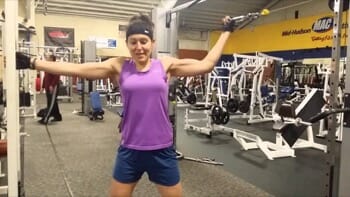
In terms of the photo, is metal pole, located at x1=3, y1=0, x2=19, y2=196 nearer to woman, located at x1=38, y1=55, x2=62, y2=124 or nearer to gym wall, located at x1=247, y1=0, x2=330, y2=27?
woman, located at x1=38, y1=55, x2=62, y2=124

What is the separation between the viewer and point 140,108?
1.62 meters

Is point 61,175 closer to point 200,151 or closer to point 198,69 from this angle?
point 200,151

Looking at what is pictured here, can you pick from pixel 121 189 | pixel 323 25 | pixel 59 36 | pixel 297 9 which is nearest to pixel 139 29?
pixel 121 189

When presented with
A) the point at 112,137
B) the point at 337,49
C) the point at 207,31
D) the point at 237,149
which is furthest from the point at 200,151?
the point at 207,31

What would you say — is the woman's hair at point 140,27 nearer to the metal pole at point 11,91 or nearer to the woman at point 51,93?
the metal pole at point 11,91

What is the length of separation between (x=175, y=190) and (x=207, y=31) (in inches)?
665

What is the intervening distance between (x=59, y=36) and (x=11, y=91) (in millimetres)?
14247

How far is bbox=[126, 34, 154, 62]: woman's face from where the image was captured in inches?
64.5

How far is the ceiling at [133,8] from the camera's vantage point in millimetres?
12523

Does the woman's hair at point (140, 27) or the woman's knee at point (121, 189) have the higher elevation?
the woman's hair at point (140, 27)

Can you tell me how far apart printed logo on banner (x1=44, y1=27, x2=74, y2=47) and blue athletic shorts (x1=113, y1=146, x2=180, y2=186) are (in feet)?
46.0

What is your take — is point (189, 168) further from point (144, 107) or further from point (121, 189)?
point (144, 107)

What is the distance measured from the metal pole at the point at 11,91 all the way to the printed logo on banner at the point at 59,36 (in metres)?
14.1

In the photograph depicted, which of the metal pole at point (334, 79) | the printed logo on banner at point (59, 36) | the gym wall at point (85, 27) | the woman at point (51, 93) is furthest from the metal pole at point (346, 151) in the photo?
the printed logo on banner at point (59, 36)
